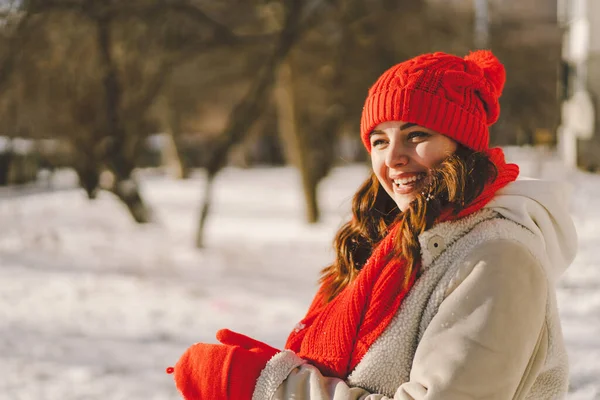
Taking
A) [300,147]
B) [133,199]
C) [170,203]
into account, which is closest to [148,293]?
[133,199]

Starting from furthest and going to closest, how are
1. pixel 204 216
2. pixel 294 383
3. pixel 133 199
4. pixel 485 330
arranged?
1. pixel 133 199
2. pixel 204 216
3. pixel 294 383
4. pixel 485 330

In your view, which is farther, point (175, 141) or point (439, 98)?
point (175, 141)

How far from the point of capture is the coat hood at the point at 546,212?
1.53 metres

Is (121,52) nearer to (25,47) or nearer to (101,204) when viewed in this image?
(25,47)

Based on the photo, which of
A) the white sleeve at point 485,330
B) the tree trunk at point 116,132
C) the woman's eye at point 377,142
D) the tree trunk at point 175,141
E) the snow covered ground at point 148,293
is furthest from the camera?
the tree trunk at point 175,141

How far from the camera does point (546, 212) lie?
1.61 metres

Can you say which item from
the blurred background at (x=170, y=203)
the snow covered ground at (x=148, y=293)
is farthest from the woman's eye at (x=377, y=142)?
Result: the blurred background at (x=170, y=203)

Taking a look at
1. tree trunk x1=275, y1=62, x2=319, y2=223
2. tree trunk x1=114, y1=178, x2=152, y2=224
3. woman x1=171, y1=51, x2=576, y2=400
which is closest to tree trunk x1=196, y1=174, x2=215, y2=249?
tree trunk x1=114, y1=178, x2=152, y2=224

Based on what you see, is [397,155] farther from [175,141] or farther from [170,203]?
[175,141]

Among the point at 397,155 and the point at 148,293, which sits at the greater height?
the point at 397,155

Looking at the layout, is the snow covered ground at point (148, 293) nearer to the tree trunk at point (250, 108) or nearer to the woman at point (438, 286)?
the woman at point (438, 286)

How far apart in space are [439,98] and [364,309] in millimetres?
527

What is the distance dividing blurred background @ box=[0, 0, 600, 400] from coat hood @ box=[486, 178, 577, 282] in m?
1.78

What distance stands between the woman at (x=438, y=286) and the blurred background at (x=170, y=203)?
1.77 m
